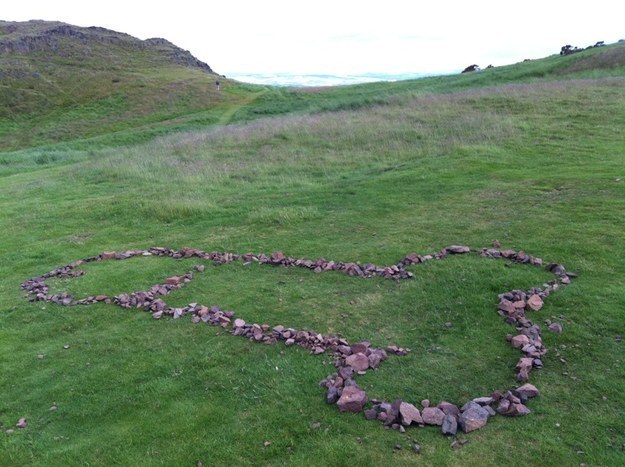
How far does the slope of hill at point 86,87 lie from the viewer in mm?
53562

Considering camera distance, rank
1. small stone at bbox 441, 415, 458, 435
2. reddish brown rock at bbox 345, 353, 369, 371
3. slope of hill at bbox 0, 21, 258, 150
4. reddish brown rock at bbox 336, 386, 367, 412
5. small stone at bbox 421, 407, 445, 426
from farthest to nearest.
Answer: slope of hill at bbox 0, 21, 258, 150, reddish brown rock at bbox 345, 353, 369, 371, reddish brown rock at bbox 336, 386, 367, 412, small stone at bbox 421, 407, 445, 426, small stone at bbox 441, 415, 458, 435

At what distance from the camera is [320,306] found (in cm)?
837

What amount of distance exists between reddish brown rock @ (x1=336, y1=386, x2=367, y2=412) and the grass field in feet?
0.31

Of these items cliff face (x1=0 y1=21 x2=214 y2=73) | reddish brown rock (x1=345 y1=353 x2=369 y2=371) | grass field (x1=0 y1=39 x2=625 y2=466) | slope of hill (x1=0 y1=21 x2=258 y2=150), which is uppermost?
cliff face (x1=0 y1=21 x2=214 y2=73)

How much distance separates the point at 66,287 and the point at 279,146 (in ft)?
48.8

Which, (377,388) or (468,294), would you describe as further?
(468,294)

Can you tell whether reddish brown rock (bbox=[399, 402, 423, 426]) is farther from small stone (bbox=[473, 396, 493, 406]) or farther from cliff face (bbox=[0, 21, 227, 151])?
cliff face (bbox=[0, 21, 227, 151])

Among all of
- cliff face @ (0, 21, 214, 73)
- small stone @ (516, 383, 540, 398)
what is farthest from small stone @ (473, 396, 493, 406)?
cliff face @ (0, 21, 214, 73)

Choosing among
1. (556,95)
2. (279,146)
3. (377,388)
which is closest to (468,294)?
(377,388)

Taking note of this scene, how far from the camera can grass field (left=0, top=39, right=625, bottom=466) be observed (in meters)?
5.41

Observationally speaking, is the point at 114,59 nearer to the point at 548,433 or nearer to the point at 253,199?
the point at 253,199

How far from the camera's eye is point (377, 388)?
6.04m

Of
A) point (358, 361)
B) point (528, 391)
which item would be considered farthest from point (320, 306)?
point (528, 391)

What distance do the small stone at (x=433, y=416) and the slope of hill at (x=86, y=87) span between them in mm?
46778
